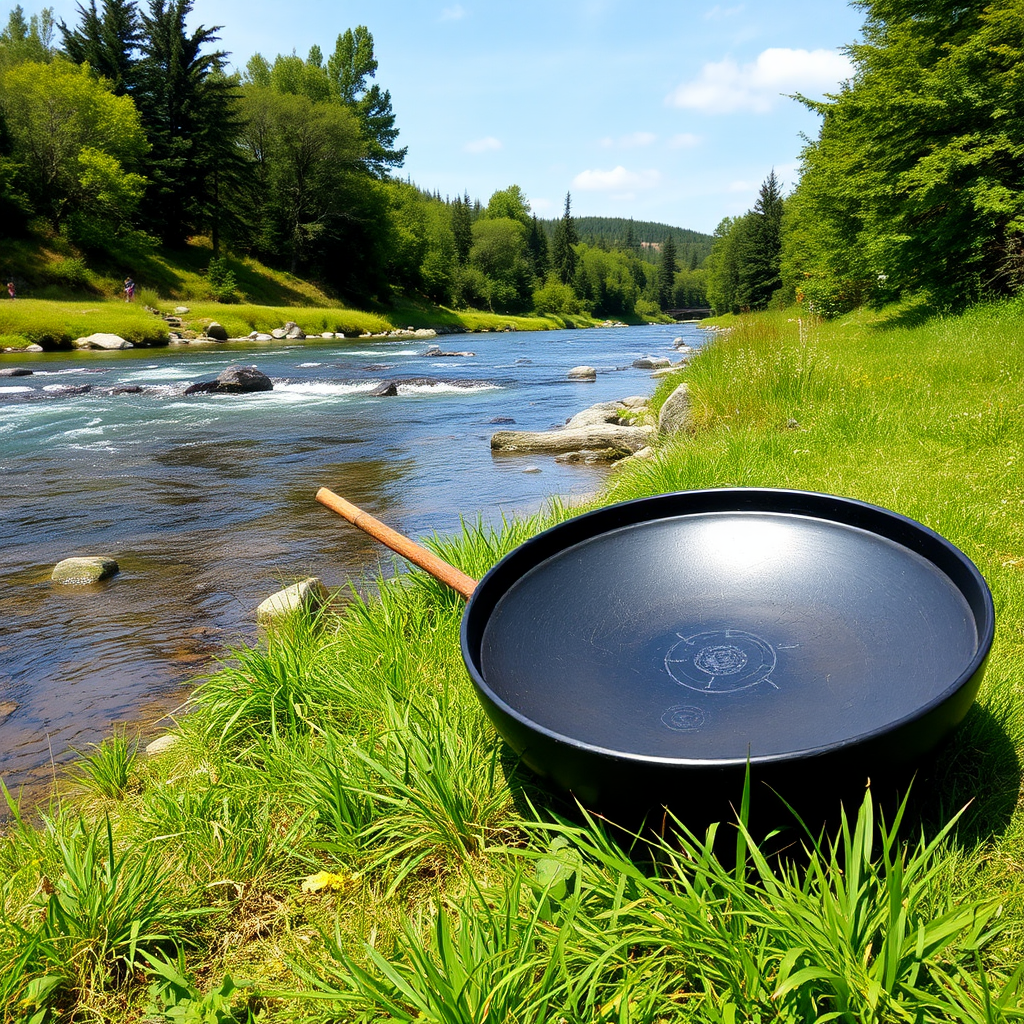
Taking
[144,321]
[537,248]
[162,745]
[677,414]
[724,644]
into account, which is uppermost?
[537,248]

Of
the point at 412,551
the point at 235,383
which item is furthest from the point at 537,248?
the point at 412,551

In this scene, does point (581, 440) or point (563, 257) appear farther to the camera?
point (563, 257)

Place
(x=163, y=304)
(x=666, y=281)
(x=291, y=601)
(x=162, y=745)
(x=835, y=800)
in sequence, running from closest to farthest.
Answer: (x=835, y=800), (x=162, y=745), (x=291, y=601), (x=163, y=304), (x=666, y=281)

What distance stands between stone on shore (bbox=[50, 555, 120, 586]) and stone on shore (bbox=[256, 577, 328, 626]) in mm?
1879

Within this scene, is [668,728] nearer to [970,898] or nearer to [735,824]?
[735,824]

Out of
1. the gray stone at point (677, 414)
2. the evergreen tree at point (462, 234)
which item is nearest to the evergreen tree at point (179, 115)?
the evergreen tree at point (462, 234)

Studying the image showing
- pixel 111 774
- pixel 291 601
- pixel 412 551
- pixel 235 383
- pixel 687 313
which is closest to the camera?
pixel 111 774

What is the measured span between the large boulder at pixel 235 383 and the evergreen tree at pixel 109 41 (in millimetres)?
39985

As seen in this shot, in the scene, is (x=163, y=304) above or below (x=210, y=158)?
below


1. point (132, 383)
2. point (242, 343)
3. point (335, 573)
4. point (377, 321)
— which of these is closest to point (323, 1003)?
point (335, 573)

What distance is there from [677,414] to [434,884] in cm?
688

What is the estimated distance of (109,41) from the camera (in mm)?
45281

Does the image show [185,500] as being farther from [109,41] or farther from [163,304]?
[109,41]

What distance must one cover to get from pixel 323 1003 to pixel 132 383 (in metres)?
19.4
